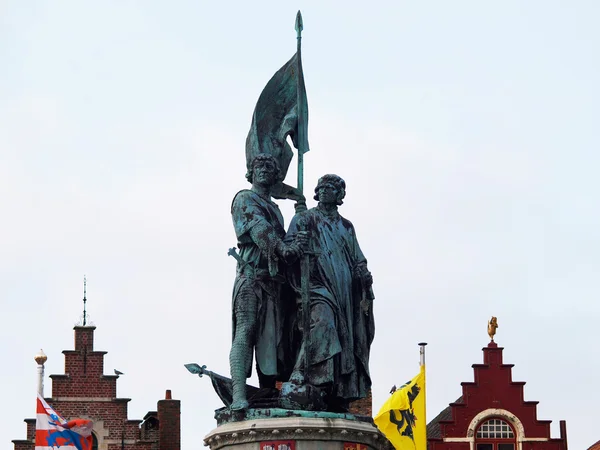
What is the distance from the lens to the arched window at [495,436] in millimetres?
48594

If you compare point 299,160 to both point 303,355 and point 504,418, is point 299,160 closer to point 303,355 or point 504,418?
point 303,355

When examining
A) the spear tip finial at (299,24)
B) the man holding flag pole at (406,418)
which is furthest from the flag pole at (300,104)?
the man holding flag pole at (406,418)

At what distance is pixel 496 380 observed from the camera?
49031mm

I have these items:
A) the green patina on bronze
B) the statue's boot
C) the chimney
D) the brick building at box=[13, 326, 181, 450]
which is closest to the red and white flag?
the brick building at box=[13, 326, 181, 450]

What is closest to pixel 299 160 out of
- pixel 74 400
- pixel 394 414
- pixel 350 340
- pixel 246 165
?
pixel 246 165

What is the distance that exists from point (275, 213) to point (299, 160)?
781 mm

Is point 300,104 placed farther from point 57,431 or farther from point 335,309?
point 57,431

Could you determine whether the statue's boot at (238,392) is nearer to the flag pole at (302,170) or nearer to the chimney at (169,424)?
the flag pole at (302,170)

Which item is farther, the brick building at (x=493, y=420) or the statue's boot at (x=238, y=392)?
the brick building at (x=493, y=420)

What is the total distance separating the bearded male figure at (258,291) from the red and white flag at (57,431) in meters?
21.8

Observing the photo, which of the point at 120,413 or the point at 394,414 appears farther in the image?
the point at 120,413

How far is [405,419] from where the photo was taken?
133 feet

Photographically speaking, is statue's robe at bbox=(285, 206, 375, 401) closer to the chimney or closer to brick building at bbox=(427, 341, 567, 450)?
the chimney

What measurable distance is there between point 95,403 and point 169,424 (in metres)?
1.93
